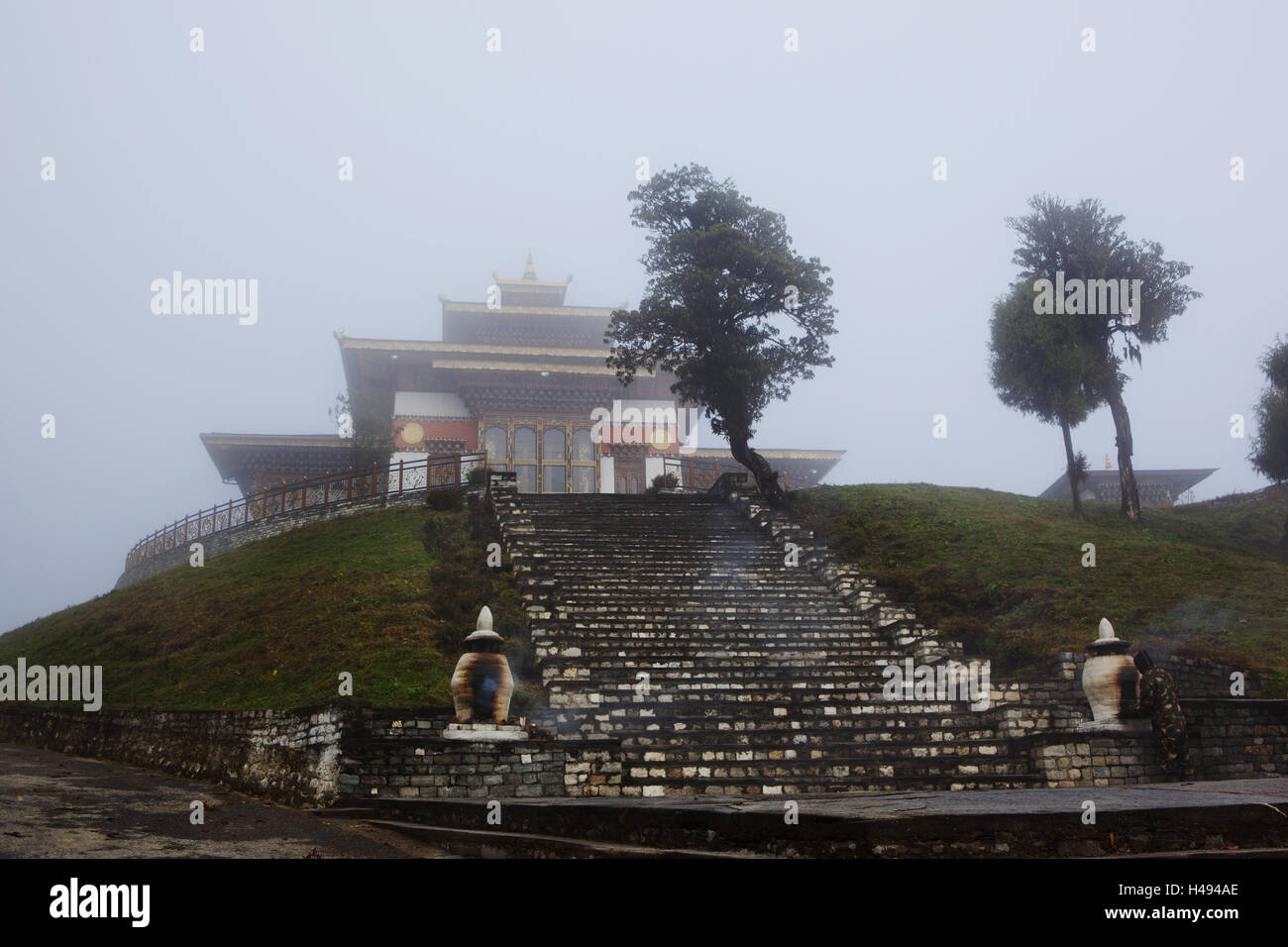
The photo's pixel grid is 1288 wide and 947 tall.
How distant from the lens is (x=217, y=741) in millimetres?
14492

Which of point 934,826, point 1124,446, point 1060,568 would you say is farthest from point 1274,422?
point 934,826

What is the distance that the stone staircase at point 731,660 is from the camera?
12.5 meters

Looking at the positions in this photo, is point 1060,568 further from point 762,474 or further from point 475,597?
point 475,597

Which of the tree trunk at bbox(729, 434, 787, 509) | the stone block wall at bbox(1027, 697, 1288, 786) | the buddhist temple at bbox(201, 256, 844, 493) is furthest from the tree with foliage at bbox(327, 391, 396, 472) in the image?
the stone block wall at bbox(1027, 697, 1288, 786)

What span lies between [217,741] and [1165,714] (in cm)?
1196

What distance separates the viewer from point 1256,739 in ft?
39.7

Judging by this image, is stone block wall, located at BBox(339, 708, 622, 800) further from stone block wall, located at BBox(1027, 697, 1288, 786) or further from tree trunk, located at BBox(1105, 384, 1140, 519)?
tree trunk, located at BBox(1105, 384, 1140, 519)

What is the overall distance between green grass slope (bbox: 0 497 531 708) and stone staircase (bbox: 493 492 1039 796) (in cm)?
109

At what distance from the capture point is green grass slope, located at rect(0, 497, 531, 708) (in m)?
16.0

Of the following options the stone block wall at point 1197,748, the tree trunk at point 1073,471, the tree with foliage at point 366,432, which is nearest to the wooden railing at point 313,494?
the tree with foliage at point 366,432

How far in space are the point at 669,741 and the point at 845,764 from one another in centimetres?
210

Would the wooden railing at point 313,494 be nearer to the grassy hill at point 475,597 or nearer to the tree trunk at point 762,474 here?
the grassy hill at point 475,597
